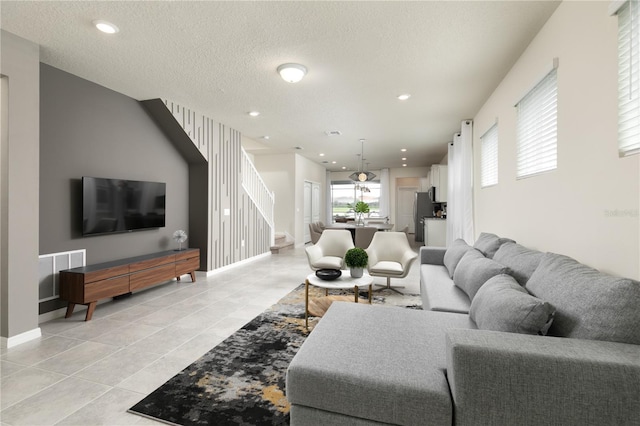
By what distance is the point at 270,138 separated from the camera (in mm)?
6883

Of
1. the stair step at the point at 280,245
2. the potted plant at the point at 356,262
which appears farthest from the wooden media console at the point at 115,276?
the stair step at the point at 280,245

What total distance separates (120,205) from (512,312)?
460cm

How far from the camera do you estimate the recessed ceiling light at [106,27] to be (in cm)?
252

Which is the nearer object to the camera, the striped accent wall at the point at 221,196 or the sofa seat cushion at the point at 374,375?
the sofa seat cushion at the point at 374,375

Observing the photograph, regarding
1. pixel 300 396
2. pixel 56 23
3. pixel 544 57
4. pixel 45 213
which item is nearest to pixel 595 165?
pixel 544 57

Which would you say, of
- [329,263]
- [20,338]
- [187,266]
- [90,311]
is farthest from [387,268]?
[20,338]

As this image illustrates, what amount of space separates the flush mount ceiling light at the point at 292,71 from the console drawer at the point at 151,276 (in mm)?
3156

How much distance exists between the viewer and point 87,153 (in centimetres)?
379

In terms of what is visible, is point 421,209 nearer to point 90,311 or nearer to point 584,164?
point 584,164

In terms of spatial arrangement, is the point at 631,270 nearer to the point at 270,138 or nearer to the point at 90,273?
the point at 90,273

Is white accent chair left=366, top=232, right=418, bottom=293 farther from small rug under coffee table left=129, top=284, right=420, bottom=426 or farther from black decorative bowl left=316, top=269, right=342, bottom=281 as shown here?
small rug under coffee table left=129, top=284, right=420, bottom=426

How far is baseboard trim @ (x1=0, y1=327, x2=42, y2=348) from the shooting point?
2686 millimetres

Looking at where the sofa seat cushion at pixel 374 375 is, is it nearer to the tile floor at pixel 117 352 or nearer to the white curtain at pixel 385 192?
the tile floor at pixel 117 352

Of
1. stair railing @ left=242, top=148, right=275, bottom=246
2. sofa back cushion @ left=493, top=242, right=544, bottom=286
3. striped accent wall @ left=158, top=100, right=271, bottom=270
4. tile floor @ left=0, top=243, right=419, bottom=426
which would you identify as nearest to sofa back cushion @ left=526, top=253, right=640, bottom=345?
sofa back cushion @ left=493, top=242, right=544, bottom=286
